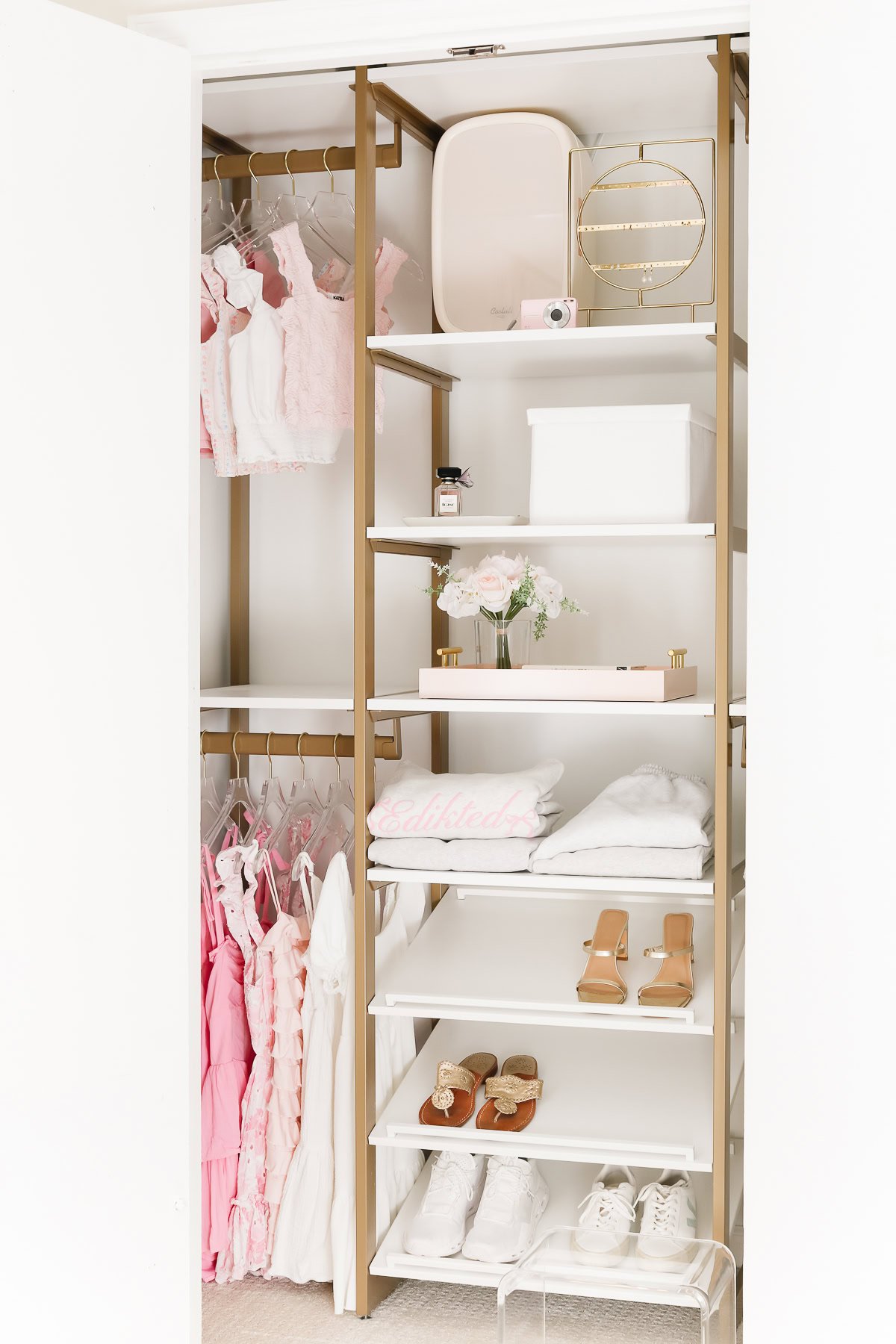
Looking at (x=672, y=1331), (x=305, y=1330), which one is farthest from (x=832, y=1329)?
(x=305, y=1330)

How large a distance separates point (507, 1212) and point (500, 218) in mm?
1774

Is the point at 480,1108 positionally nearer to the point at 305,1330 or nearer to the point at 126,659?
the point at 305,1330

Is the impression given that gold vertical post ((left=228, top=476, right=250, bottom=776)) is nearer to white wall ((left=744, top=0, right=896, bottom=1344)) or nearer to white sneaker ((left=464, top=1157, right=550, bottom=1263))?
white sneaker ((left=464, top=1157, right=550, bottom=1263))

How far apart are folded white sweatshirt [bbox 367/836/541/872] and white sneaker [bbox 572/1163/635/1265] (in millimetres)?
534

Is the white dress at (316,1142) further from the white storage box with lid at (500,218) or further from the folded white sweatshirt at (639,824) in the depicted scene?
the white storage box with lid at (500,218)

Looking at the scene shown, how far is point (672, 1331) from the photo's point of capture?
2086mm

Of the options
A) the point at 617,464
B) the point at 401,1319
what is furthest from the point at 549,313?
the point at 401,1319

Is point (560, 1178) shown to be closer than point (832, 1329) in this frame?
No

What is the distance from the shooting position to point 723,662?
1959mm

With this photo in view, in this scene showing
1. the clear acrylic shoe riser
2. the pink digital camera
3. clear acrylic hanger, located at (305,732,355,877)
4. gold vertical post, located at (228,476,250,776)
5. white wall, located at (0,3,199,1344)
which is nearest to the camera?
white wall, located at (0,3,199,1344)

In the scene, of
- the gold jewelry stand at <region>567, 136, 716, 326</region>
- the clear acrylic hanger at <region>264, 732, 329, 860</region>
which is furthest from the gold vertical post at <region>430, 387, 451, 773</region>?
the gold jewelry stand at <region>567, 136, 716, 326</region>

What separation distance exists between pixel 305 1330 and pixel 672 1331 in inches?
24.9

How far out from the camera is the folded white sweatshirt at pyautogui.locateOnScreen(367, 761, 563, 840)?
2.08 metres

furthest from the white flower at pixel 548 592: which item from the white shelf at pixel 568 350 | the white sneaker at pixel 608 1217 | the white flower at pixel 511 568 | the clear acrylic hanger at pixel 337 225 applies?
the white sneaker at pixel 608 1217
